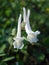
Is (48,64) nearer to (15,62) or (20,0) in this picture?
(15,62)

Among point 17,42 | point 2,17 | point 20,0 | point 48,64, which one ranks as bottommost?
point 48,64

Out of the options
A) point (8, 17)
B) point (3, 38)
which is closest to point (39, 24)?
point (8, 17)

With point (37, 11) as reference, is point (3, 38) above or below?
below

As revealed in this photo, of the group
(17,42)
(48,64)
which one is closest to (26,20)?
(17,42)

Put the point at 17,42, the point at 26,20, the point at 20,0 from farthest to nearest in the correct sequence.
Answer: the point at 20,0
the point at 26,20
the point at 17,42

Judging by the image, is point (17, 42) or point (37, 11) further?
point (37, 11)

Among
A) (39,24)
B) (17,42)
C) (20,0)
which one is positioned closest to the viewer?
(17,42)
